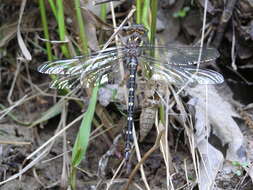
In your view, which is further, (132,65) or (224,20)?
(224,20)

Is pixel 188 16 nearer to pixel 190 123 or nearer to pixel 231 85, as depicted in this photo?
pixel 231 85

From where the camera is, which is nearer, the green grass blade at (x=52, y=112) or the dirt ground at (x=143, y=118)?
the dirt ground at (x=143, y=118)

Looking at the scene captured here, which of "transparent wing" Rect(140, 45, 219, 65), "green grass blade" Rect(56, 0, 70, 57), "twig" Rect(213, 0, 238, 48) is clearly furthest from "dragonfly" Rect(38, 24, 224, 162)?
"twig" Rect(213, 0, 238, 48)

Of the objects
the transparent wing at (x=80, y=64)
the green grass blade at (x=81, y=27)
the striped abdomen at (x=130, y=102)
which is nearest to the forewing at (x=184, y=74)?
the striped abdomen at (x=130, y=102)

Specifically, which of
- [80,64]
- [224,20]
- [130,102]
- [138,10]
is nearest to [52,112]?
[80,64]

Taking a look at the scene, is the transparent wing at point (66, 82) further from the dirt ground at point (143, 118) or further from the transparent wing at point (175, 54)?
the transparent wing at point (175, 54)

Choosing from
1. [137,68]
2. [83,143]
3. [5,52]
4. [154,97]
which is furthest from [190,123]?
[5,52]

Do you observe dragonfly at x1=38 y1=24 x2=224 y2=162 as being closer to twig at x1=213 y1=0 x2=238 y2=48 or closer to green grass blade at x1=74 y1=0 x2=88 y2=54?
green grass blade at x1=74 y1=0 x2=88 y2=54

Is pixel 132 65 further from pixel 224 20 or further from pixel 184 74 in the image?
pixel 224 20
